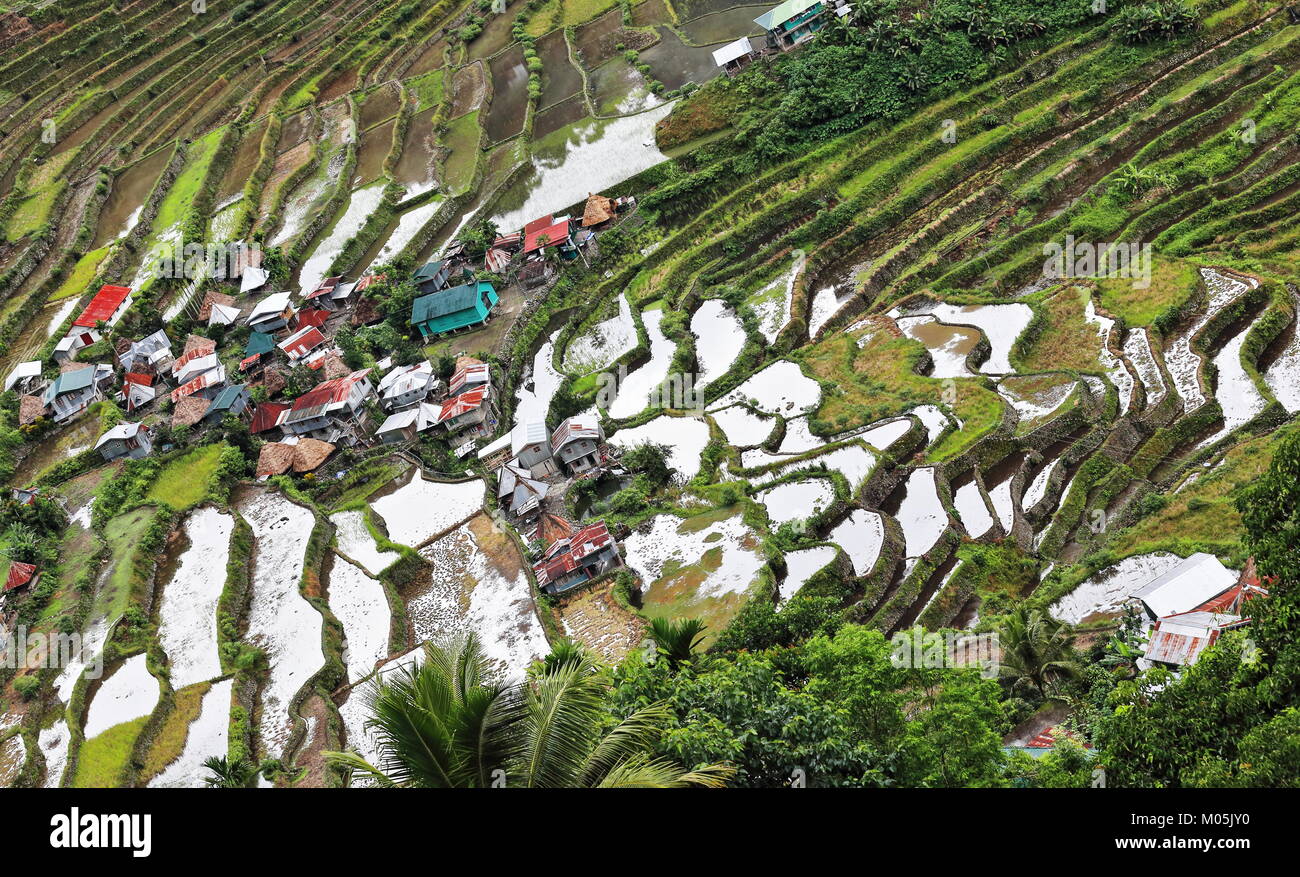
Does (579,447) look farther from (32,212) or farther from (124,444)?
(32,212)

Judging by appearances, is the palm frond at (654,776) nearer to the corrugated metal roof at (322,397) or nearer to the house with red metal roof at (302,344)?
the corrugated metal roof at (322,397)

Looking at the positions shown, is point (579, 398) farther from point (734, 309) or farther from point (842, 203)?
point (842, 203)

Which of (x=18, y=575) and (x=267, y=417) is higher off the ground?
(x=267, y=417)

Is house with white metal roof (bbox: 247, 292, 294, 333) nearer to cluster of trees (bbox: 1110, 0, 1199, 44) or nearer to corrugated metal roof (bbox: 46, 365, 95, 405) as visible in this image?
corrugated metal roof (bbox: 46, 365, 95, 405)

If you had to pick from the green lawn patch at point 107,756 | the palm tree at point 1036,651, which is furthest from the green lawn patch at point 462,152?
the palm tree at point 1036,651

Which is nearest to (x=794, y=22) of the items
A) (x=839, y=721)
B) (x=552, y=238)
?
(x=552, y=238)
